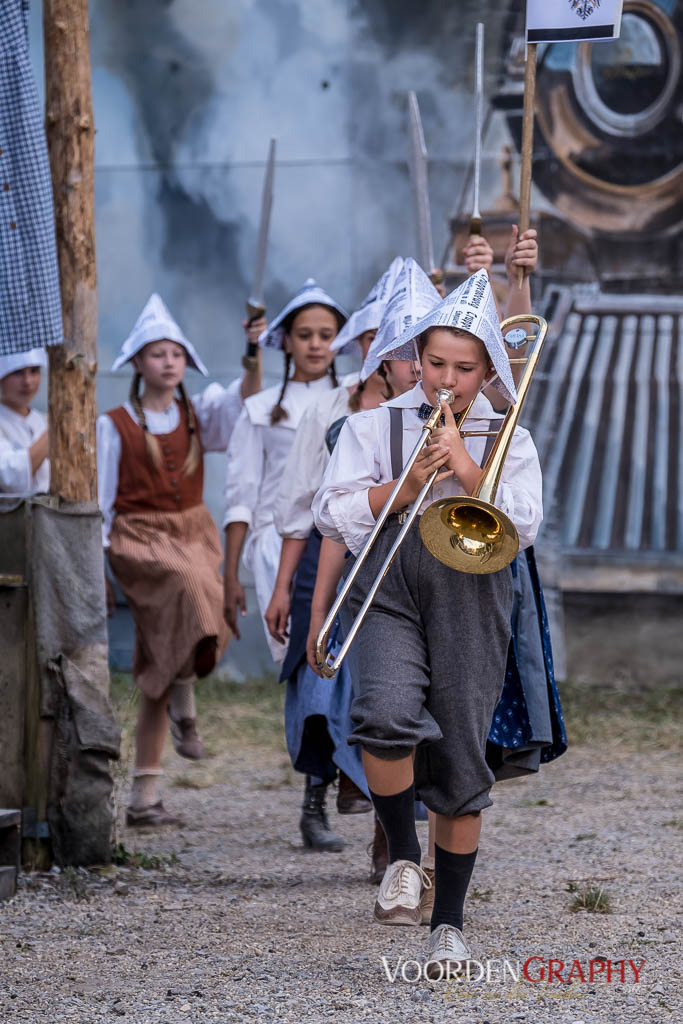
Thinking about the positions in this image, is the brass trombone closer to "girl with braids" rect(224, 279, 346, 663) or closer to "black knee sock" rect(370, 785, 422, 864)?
"black knee sock" rect(370, 785, 422, 864)

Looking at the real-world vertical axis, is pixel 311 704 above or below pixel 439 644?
below

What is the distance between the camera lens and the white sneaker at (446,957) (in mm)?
3406

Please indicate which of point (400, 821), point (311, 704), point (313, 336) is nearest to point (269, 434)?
point (313, 336)

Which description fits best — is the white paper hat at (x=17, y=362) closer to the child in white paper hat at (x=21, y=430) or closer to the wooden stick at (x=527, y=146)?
the child in white paper hat at (x=21, y=430)

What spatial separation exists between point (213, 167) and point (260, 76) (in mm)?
620

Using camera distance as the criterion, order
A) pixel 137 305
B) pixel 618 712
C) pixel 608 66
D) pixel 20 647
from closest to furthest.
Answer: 1. pixel 20 647
2. pixel 618 712
3. pixel 608 66
4. pixel 137 305

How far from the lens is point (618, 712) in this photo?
8109 mm

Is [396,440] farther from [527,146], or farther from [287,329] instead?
[287,329]

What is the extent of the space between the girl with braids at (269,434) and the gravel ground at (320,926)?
984mm

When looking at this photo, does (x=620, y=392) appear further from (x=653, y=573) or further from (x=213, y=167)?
(x=213, y=167)

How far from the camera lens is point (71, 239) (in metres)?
4.99

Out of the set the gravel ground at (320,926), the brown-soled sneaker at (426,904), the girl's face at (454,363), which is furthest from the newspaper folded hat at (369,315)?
the brown-soled sneaker at (426,904)

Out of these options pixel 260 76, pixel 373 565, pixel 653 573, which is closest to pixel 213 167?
pixel 260 76

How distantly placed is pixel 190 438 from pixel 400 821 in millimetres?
2916
